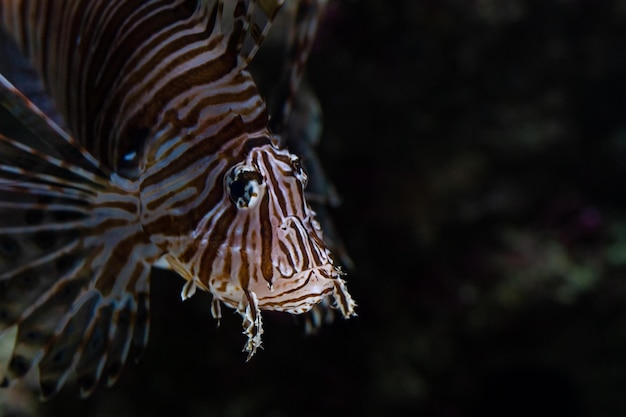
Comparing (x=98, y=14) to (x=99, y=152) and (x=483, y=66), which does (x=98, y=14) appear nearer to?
(x=99, y=152)

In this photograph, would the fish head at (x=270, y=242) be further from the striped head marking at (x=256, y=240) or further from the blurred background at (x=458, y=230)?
the blurred background at (x=458, y=230)

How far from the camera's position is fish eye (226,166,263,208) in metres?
1.60

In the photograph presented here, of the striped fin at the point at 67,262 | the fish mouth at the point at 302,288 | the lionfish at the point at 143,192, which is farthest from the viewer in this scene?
the striped fin at the point at 67,262

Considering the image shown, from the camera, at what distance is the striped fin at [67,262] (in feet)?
5.74

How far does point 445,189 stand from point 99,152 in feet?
11.0

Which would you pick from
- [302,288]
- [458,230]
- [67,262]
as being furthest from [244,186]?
[458,230]

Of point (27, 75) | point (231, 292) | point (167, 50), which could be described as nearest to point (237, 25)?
point (167, 50)

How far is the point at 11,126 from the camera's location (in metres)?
2.29

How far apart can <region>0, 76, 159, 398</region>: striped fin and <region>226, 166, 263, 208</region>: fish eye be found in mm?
403

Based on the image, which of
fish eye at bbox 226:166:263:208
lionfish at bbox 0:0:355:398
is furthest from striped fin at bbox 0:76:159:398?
fish eye at bbox 226:166:263:208

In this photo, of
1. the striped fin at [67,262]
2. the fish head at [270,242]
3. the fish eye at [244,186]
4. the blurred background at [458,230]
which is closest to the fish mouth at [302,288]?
the fish head at [270,242]

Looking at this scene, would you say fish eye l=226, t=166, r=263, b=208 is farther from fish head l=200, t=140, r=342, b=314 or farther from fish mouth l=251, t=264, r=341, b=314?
fish mouth l=251, t=264, r=341, b=314

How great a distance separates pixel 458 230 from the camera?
16.1 ft

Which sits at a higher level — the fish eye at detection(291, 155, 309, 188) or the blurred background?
the blurred background
